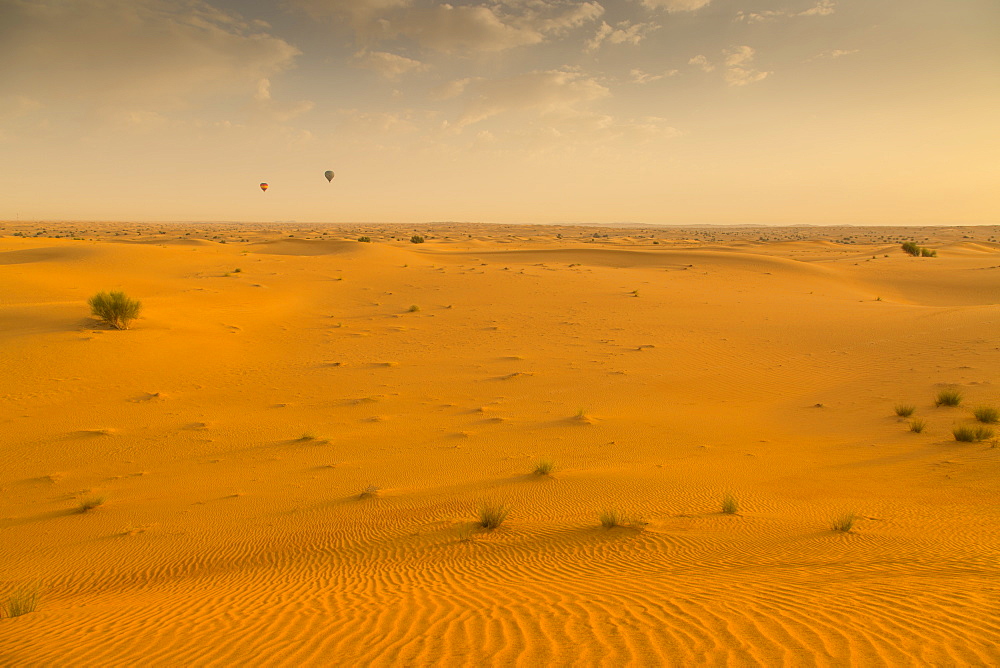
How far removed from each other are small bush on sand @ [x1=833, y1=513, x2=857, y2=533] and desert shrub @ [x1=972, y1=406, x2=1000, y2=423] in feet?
17.5

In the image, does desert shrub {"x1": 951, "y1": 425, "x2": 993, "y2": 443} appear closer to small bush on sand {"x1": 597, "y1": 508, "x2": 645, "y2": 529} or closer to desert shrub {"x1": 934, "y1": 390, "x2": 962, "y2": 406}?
desert shrub {"x1": 934, "y1": 390, "x2": 962, "y2": 406}

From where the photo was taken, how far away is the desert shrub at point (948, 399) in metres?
10.3

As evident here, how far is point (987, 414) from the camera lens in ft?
30.4

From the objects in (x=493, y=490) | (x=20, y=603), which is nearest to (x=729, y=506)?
(x=493, y=490)

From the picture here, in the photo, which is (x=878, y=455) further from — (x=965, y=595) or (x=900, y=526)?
(x=965, y=595)

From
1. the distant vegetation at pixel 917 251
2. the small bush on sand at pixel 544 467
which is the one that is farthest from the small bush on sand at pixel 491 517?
the distant vegetation at pixel 917 251

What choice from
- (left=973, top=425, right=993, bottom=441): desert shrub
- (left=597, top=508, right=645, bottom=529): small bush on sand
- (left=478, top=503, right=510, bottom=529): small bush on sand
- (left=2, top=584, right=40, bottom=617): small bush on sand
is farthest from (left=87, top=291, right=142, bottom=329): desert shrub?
(left=973, top=425, right=993, bottom=441): desert shrub

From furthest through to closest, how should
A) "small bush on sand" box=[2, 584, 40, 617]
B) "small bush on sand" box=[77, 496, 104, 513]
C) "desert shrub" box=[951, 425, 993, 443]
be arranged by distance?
"desert shrub" box=[951, 425, 993, 443] → "small bush on sand" box=[77, 496, 104, 513] → "small bush on sand" box=[2, 584, 40, 617]

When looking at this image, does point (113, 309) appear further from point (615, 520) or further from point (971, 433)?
point (971, 433)

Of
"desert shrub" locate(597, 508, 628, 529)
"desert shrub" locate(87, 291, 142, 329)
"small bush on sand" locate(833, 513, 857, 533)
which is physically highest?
"desert shrub" locate(87, 291, 142, 329)

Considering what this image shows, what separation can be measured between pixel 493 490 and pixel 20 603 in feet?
16.3

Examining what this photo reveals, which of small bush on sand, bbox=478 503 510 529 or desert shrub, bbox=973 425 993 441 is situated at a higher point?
desert shrub, bbox=973 425 993 441

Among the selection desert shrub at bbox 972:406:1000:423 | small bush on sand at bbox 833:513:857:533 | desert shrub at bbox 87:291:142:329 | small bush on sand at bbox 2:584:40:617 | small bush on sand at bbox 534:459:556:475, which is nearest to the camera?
small bush on sand at bbox 2:584:40:617

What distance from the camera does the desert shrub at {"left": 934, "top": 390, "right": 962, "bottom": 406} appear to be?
10.3 m
